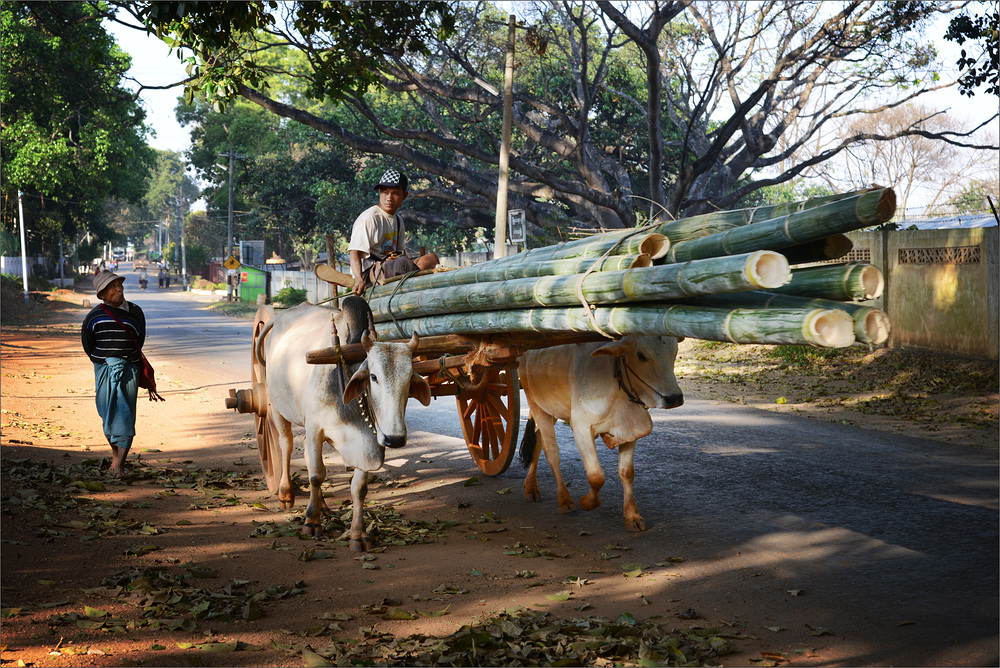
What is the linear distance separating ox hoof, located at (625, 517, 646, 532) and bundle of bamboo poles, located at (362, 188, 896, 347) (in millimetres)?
1545

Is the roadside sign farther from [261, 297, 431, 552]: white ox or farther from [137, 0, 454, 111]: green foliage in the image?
[261, 297, 431, 552]: white ox

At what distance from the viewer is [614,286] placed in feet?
12.7

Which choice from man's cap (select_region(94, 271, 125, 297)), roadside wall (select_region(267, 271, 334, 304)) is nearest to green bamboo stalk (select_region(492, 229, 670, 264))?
man's cap (select_region(94, 271, 125, 297))

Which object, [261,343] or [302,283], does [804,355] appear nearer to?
[261,343]

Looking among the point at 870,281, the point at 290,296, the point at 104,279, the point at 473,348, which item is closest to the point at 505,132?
the point at 104,279

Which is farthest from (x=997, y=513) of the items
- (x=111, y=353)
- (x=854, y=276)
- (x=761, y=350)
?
(x=761, y=350)

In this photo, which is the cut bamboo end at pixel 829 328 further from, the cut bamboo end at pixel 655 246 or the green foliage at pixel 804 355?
the green foliage at pixel 804 355

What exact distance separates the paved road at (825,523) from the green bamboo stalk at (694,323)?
1.62m

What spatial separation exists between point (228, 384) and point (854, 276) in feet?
40.1

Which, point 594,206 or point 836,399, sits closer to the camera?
point 836,399

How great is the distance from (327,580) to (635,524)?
6.93 feet

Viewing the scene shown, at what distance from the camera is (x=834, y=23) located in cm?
1544

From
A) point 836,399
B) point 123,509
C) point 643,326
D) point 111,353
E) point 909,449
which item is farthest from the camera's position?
point 836,399

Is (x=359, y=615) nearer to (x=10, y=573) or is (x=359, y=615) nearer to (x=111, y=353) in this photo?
(x=10, y=573)
